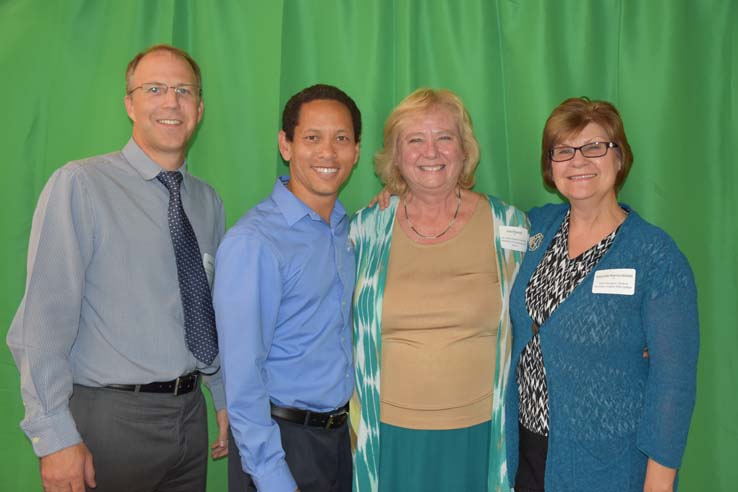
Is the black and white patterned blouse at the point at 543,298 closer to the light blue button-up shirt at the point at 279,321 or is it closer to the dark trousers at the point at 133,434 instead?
the light blue button-up shirt at the point at 279,321

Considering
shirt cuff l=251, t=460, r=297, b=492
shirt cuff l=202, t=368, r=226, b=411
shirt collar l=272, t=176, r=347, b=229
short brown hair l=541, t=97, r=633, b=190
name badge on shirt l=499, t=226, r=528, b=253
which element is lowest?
shirt cuff l=251, t=460, r=297, b=492

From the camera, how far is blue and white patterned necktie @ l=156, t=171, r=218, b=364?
1.74 meters

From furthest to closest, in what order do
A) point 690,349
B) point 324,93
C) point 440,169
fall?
point 440,169 < point 324,93 < point 690,349

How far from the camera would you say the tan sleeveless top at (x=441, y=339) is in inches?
72.0

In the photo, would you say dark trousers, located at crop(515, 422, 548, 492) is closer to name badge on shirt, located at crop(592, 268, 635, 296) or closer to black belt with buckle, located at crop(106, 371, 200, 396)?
name badge on shirt, located at crop(592, 268, 635, 296)

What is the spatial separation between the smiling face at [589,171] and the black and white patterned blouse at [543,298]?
0.14 meters

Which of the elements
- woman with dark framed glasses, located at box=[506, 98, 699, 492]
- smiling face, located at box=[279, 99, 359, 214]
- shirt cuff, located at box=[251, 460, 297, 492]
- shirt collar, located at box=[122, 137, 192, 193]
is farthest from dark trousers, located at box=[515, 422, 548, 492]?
shirt collar, located at box=[122, 137, 192, 193]

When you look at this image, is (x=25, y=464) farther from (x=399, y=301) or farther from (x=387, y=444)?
(x=399, y=301)

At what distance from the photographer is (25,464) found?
244 centimetres

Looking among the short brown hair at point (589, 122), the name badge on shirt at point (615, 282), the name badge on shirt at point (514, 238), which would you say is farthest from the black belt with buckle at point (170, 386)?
the short brown hair at point (589, 122)

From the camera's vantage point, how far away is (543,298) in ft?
5.68

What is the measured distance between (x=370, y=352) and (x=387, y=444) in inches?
12.4

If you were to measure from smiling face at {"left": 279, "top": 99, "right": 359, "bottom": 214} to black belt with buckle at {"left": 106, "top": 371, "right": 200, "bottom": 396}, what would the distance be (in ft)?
2.21

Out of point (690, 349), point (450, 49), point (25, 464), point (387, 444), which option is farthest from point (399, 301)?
point (25, 464)
